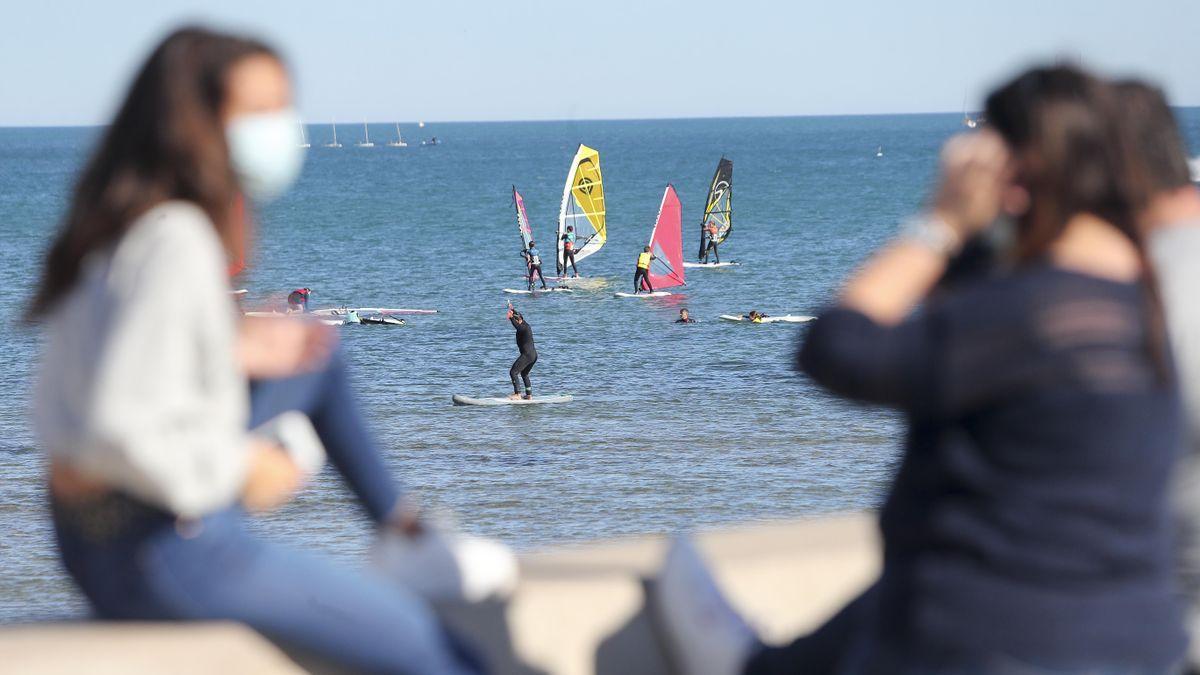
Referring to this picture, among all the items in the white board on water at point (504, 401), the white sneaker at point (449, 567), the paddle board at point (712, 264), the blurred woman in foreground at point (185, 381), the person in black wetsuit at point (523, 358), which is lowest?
the paddle board at point (712, 264)

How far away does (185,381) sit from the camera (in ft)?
5.79

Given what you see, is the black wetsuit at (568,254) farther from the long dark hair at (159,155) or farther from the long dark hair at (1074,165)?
the long dark hair at (1074,165)

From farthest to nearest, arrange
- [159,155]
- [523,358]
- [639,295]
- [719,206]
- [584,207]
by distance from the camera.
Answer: [719,206] < [584,207] < [639,295] < [523,358] < [159,155]

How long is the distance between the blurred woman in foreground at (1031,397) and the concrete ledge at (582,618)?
0.62 m

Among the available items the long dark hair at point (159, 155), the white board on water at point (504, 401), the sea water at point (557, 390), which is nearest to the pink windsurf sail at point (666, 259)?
the sea water at point (557, 390)

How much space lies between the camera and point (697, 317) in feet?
128

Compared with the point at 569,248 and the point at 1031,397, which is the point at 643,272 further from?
the point at 1031,397

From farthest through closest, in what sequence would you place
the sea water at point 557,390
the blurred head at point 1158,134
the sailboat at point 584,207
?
the sailboat at point 584,207 → the sea water at point 557,390 → the blurred head at point 1158,134

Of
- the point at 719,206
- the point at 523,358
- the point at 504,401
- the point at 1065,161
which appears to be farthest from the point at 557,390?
the point at 719,206

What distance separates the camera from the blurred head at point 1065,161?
5.53 ft

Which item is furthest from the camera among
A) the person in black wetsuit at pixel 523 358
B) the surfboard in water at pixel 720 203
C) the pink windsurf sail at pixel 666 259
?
the surfboard in water at pixel 720 203

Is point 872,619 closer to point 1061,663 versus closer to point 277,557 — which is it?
point 1061,663

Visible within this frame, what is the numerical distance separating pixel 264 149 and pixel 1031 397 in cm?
96

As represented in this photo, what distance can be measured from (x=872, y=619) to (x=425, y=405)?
2450cm
